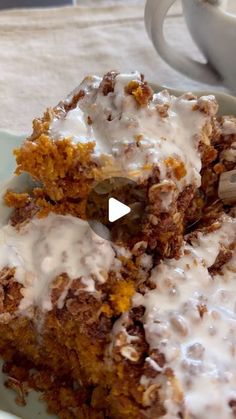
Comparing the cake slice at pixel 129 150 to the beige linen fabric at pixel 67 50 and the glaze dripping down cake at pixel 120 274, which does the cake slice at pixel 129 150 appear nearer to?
the glaze dripping down cake at pixel 120 274

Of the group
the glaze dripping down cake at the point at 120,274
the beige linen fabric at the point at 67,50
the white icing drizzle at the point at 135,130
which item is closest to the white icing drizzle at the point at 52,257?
the glaze dripping down cake at the point at 120,274

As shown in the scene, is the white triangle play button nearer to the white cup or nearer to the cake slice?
the cake slice

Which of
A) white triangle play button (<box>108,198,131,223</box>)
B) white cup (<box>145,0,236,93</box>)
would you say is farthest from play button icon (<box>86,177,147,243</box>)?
white cup (<box>145,0,236,93</box>)

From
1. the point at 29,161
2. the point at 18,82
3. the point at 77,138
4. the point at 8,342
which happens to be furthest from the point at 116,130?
the point at 18,82

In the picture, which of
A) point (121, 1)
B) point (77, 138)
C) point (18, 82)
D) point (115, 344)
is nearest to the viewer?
point (115, 344)

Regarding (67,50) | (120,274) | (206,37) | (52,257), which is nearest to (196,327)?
(120,274)

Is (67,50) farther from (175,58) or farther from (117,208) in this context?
(117,208)

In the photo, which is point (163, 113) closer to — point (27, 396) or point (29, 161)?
point (29, 161)
